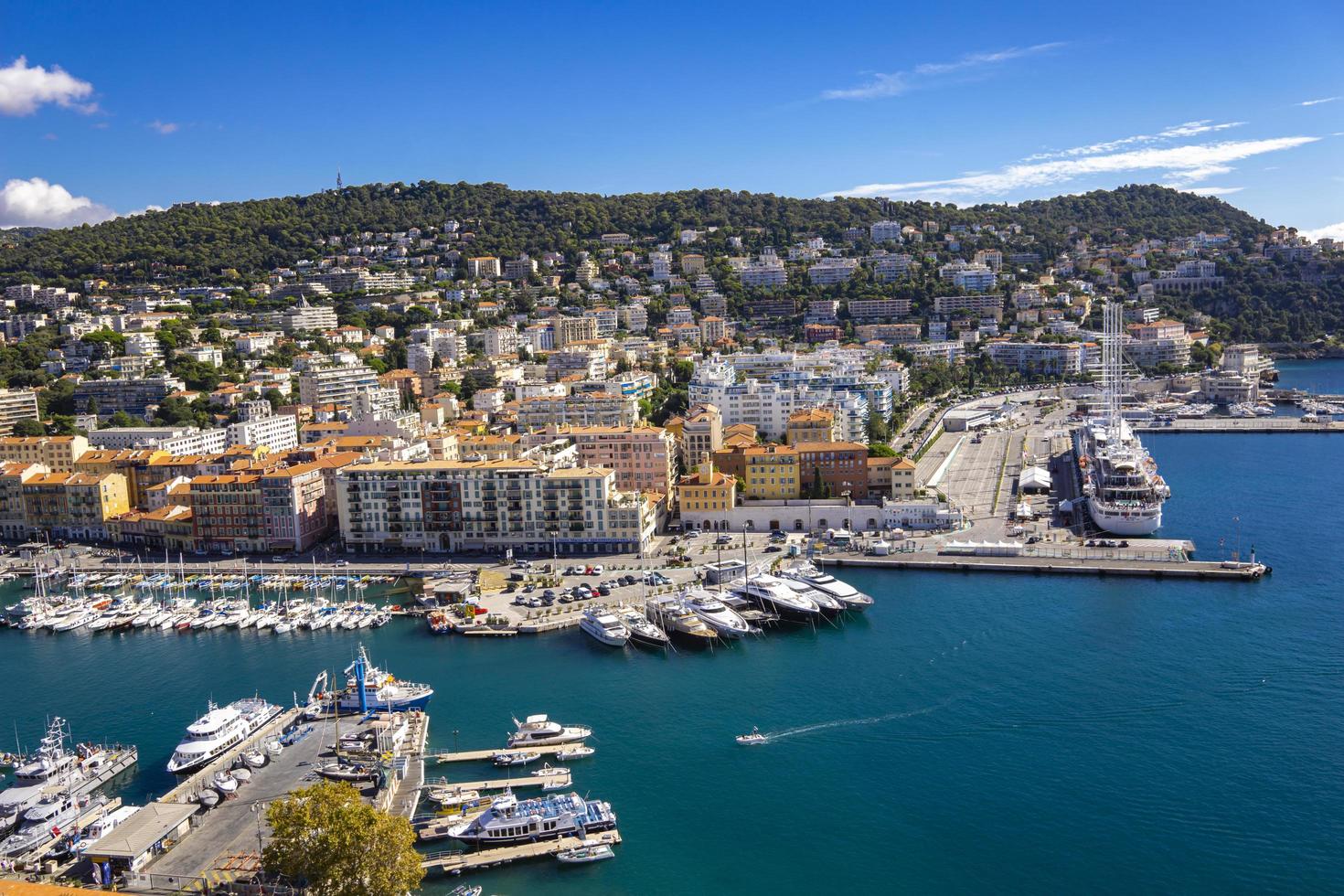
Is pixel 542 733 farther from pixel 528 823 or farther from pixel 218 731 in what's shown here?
pixel 218 731

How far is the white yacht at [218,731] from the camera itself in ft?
56.3

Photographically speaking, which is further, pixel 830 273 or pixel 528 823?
pixel 830 273

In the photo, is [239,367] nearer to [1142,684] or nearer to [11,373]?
[11,373]

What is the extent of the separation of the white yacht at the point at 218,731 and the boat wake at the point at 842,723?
8.67 m

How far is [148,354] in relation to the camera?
5231 cm

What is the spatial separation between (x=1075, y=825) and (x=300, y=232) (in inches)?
3367

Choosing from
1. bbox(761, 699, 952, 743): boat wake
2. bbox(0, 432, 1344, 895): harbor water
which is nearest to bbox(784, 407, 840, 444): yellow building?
bbox(0, 432, 1344, 895): harbor water

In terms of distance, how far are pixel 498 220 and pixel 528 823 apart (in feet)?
286

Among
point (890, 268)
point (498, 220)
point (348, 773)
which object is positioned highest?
point (498, 220)

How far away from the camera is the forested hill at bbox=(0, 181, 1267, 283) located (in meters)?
78.4

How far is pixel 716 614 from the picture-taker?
2325 cm

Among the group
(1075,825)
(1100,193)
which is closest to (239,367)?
(1075,825)

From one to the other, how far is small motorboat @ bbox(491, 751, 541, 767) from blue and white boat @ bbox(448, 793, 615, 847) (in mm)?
1673

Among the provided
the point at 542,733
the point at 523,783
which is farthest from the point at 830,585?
the point at 523,783
